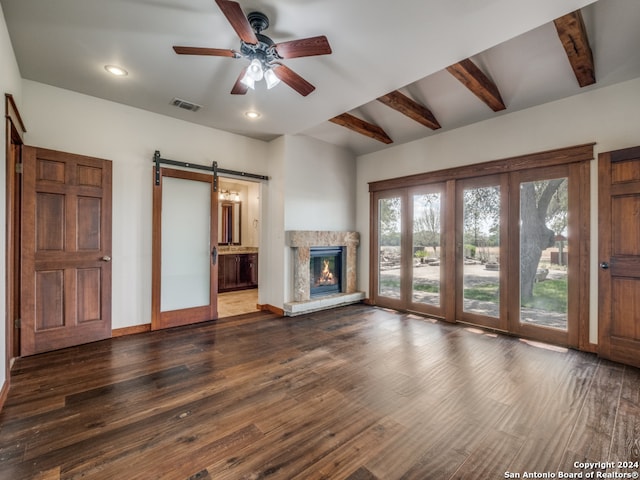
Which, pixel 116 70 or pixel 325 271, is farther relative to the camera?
pixel 325 271

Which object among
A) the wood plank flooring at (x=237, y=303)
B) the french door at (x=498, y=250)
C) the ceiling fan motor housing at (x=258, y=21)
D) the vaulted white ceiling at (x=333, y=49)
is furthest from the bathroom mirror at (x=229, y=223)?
the ceiling fan motor housing at (x=258, y=21)

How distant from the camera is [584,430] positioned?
1903 millimetres

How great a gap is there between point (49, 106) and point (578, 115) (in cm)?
605

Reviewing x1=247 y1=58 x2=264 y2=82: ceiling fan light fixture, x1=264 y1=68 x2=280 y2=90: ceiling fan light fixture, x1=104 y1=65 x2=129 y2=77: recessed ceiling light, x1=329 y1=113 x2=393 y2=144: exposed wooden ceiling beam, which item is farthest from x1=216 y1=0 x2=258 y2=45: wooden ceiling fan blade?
x1=329 y1=113 x2=393 y2=144: exposed wooden ceiling beam

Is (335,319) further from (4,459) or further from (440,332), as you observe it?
(4,459)

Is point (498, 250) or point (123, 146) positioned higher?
point (123, 146)

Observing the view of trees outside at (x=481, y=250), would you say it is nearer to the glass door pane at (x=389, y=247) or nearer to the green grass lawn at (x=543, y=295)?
the green grass lawn at (x=543, y=295)

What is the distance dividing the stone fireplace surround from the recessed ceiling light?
2829 millimetres

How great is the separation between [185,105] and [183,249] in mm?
1943

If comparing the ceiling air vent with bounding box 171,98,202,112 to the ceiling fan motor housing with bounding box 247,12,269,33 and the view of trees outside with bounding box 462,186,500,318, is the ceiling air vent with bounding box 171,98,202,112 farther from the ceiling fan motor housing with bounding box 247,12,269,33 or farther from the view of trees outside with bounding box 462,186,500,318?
the view of trees outside with bounding box 462,186,500,318

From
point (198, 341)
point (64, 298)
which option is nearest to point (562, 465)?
point (198, 341)

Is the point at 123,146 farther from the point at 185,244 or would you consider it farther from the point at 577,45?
the point at 577,45

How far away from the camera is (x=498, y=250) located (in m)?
4.03

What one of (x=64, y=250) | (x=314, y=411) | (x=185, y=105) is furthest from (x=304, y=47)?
(x=64, y=250)
